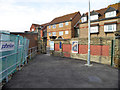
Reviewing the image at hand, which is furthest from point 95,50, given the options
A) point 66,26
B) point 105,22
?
point 66,26

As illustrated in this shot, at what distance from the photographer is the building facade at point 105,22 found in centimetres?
2042

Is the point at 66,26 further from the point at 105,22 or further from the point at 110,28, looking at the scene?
the point at 110,28

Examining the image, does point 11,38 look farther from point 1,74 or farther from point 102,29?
point 102,29

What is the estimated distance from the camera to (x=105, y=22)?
21.9 m

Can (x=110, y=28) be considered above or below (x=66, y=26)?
below

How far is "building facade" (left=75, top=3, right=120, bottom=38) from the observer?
20.4 meters

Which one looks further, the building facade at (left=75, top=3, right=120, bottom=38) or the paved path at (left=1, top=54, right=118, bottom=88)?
the building facade at (left=75, top=3, right=120, bottom=38)

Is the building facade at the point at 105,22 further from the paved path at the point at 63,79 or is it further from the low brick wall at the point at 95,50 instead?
the paved path at the point at 63,79

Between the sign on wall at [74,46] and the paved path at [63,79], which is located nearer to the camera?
the paved path at [63,79]

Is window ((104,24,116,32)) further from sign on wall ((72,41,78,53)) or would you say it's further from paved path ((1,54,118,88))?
paved path ((1,54,118,88))

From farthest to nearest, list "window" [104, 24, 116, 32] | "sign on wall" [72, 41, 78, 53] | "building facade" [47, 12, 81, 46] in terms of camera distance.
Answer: "building facade" [47, 12, 81, 46]
"window" [104, 24, 116, 32]
"sign on wall" [72, 41, 78, 53]

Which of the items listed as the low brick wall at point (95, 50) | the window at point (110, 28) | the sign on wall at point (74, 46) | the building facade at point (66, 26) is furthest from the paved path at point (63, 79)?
the building facade at point (66, 26)

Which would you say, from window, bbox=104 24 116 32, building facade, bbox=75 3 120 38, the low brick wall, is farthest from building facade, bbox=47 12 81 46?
the low brick wall

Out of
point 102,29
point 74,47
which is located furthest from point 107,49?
point 102,29
